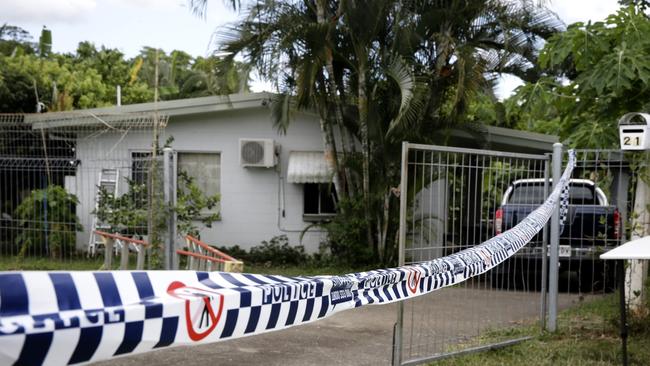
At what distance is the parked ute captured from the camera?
23.9 ft

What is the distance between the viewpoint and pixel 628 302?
7094 mm

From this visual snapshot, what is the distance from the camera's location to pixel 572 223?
25.7 ft

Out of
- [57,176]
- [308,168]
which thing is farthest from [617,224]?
[57,176]

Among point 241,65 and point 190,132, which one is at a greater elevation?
point 241,65

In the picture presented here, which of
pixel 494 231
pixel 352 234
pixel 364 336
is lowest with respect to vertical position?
pixel 364 336

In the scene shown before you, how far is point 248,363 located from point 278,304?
10.00ft

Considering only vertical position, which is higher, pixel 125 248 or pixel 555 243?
pixel 555 243

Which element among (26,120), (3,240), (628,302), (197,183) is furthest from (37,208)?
(628,302)

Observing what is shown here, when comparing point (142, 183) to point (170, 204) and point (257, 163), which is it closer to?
point (170, 204)

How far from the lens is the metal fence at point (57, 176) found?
10.7 meters

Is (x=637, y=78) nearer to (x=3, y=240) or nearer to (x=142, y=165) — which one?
(x=142, y=165)

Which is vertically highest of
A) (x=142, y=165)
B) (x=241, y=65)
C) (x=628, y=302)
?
(x=241, y=65)

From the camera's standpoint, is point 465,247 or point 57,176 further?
point 57,176

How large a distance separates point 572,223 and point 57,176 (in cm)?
861
